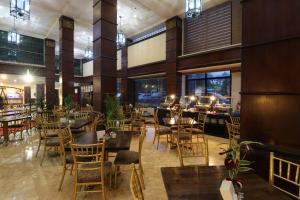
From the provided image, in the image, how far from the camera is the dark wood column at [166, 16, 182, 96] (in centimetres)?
894

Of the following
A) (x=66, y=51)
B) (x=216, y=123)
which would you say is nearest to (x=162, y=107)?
(x=216, y=123)

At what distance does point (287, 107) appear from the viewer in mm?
2150

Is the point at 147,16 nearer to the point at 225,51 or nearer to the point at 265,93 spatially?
the point at 225,51

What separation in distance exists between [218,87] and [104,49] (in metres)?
5.12

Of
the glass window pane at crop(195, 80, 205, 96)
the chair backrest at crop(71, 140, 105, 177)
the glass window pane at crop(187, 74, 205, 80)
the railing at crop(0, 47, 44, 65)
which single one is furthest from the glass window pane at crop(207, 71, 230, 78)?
the railing at crop(0, 47, 44, 65)

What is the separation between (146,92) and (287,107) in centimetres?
1009

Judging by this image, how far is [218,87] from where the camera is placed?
8211mm

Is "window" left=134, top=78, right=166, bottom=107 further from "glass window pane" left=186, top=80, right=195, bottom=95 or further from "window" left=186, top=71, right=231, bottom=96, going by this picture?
"window" left=186, top=71, right=231, bottom=96

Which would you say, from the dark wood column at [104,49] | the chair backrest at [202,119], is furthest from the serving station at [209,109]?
the dark wood column at [104,49]

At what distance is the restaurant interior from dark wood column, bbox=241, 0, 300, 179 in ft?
0.04

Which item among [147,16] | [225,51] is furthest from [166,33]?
[225,51]

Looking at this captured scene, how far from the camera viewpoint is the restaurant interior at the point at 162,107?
2.09 meters

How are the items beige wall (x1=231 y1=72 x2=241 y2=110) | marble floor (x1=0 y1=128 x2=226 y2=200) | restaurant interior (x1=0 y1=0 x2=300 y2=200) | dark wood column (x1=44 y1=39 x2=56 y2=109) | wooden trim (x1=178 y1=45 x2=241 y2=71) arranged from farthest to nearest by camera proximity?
dark wood column (x1=44 y1=39 x2=56 y2=109), beige wall (x1=231 y1=72 x2=241 y2=110), wooden trim (x1=178 y1=45 x2=241 y2=71), marble floor (x1=0 y1=128 x2=226 y2=200), restaurant interior (x1=0 y1=0 x2=300 y2=200)

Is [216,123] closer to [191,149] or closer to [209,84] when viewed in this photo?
[209,84]
